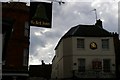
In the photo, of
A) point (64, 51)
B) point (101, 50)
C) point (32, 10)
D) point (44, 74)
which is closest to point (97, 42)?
Answer: point (101, 50)

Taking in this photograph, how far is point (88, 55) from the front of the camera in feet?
130

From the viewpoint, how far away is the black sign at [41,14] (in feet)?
48.4

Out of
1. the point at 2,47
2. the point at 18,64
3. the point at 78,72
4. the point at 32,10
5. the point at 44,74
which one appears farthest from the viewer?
the point at 44,74

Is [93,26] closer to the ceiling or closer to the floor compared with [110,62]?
A: closer to the ceiling

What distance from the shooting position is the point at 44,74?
58.7 metres

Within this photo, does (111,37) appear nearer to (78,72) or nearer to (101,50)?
(101,50)

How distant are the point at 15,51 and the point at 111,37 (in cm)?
1420

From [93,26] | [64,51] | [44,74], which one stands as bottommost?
[44,74]

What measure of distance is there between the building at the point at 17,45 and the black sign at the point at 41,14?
14278 millimetres

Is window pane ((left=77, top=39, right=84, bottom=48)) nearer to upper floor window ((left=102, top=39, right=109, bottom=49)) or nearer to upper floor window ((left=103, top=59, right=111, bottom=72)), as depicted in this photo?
upper floor window ((left=102, top=39, right=109, bottom=49))

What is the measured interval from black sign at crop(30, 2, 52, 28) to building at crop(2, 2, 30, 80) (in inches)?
562

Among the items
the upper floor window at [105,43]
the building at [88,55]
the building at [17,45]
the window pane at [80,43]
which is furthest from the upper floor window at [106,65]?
the building at [17,45]

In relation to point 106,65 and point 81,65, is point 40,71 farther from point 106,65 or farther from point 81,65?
point 106,65

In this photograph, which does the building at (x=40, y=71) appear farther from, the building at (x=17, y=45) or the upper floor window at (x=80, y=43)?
the building at (x=17, y=45)
